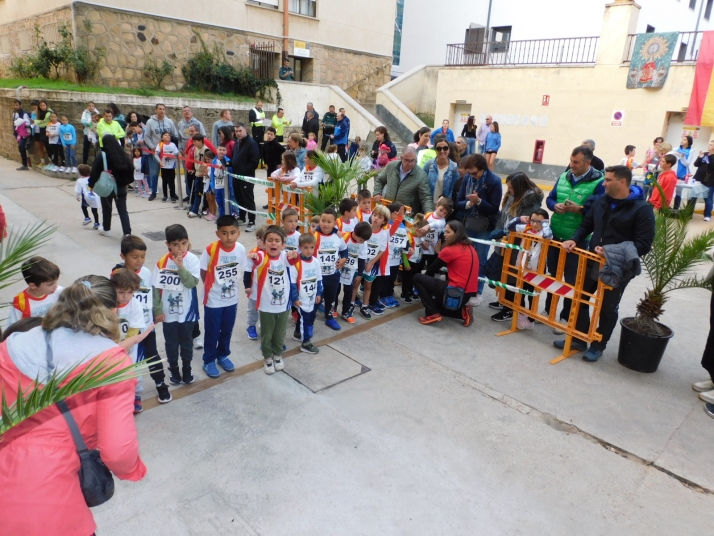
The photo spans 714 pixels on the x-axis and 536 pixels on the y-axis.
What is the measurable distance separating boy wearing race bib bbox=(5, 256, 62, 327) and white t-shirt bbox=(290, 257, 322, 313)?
195 centimetres

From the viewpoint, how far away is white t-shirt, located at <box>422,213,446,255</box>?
251 inches

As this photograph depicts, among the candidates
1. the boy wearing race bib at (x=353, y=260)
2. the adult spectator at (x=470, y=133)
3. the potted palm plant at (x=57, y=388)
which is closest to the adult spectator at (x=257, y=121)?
the adult spectator at (x=470, y=133)

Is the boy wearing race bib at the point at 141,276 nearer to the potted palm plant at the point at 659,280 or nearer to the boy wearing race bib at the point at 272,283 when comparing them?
the boy wearing race bib at the point at 272,283

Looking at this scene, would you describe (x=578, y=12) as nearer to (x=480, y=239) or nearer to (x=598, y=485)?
(x=480, y=239)

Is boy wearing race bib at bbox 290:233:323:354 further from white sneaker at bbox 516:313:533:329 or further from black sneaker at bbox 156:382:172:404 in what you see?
white sneaker at bbox 516:313:533:329

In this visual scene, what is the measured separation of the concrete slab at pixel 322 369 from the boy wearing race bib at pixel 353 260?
0.87 m

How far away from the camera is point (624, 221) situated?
487 cm

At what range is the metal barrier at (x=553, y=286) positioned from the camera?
5.14 m

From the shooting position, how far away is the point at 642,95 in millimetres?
15109

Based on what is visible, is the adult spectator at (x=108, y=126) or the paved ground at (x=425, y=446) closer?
the paved ground at (x=425, y=446)

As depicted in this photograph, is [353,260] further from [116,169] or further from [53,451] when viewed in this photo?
[116,169]

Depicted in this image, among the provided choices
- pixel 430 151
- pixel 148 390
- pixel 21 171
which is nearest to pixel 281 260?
pixel 148 390

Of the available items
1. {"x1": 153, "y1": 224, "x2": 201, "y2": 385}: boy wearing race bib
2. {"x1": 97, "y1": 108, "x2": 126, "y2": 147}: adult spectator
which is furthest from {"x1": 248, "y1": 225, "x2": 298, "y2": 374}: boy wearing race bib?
{"x1": 97, "y1": 108, "x2": 126, "y2": 147}: adult spectator

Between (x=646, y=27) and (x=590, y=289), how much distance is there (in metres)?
22.4
